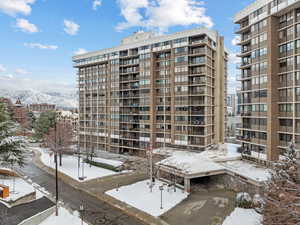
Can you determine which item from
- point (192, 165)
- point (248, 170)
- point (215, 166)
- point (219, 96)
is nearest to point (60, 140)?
point (192, 165)

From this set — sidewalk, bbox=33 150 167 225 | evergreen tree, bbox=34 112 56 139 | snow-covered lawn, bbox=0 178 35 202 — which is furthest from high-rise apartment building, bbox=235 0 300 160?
evergreen tree, bbox=34 112 56 139

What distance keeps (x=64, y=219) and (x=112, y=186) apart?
1151 cm

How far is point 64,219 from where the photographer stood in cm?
2425

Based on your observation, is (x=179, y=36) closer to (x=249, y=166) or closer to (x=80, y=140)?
(x=249, y=166)

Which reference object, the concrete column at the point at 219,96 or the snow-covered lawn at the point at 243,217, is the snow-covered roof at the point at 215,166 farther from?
the concrete column at the point at 219,96

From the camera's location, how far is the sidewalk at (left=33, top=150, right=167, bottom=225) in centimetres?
2515

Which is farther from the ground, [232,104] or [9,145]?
[232,104]

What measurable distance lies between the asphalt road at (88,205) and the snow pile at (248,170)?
55.1 ft

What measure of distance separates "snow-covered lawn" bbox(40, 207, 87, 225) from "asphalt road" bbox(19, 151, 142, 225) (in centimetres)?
102

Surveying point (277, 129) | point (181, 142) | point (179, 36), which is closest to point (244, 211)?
point (277, 129)

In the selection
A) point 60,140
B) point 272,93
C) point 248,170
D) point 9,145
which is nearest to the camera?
point 9,145

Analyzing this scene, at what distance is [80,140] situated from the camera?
69438 millimetres

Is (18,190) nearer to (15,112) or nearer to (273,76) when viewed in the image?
(273,76)

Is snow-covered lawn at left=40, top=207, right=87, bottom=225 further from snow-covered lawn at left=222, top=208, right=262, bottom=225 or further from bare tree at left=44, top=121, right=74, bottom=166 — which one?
bare tree at left=44, top=121, right=74, bottom=166
